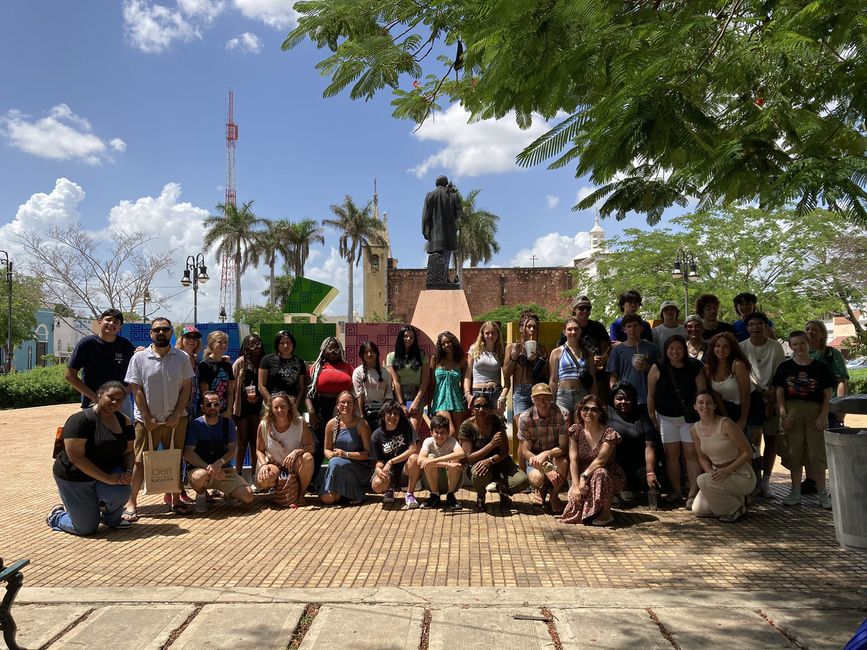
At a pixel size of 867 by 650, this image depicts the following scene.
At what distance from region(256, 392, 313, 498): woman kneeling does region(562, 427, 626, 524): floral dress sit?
242 cm

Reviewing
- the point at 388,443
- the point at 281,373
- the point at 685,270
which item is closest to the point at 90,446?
the point at 281,373

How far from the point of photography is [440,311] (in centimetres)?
1083

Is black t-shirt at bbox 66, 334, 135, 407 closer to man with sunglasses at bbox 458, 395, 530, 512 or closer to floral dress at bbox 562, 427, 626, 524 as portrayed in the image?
man with sunglasses at bbox 458, 395, 530, 512

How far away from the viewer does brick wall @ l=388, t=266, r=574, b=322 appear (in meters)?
45.4

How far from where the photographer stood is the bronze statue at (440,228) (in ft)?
37.5

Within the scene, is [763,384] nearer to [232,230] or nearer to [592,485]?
[592,485]

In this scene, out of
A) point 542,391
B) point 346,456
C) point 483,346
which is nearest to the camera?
point 542,391

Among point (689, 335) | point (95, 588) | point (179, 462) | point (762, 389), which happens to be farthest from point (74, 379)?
point (762, 389)

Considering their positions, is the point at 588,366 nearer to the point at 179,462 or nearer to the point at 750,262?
the point at 179,462

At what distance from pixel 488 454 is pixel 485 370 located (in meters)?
1.00

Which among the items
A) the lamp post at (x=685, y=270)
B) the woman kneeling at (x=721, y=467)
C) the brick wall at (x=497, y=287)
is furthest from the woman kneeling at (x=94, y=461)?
the brick wall at (x=497, y=287)

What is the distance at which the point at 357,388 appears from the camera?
6.75m

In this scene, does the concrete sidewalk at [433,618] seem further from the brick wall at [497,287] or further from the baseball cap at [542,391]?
the brick wall at [497,287]

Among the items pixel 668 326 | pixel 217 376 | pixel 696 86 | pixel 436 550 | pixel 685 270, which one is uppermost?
pixel 685 270
